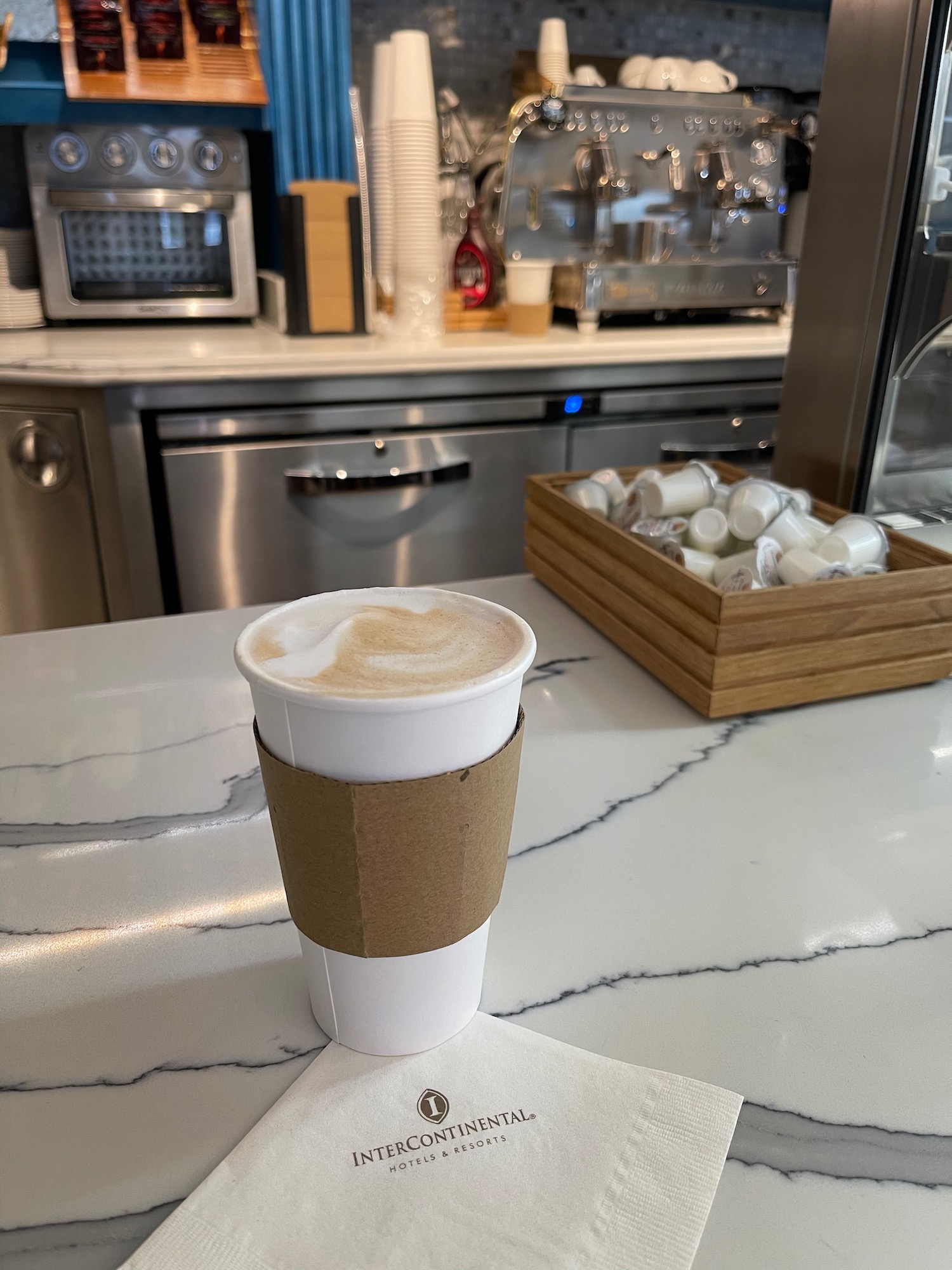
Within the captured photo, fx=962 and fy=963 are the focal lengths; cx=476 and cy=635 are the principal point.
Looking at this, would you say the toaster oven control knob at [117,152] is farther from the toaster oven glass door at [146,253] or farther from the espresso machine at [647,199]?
the espresso machine at [647,199]

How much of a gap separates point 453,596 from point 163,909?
24 centimetres

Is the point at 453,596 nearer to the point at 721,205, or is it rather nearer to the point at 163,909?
the point at 163,909

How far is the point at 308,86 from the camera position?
6.46ft

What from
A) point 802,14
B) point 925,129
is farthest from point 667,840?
point 802,14

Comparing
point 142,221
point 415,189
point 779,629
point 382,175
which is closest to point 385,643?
point 779,629

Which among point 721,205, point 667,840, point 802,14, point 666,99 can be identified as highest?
point 802,14

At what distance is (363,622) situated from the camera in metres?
0.45

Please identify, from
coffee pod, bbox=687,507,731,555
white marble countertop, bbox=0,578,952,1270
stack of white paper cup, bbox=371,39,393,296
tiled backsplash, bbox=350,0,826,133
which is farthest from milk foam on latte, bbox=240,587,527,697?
tiled backsplash, bbox=350,0,826,133

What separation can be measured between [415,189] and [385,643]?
5.78 feet

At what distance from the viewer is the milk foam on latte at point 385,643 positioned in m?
0.39

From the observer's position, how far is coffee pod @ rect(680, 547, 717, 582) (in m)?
0.79

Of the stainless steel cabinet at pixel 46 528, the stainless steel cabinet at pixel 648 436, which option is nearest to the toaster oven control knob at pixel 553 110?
the stainless steel cabinet at pixel 648 436

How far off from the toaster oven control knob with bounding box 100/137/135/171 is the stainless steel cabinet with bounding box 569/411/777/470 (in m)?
1.12

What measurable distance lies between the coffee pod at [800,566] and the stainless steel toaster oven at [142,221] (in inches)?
70.2
